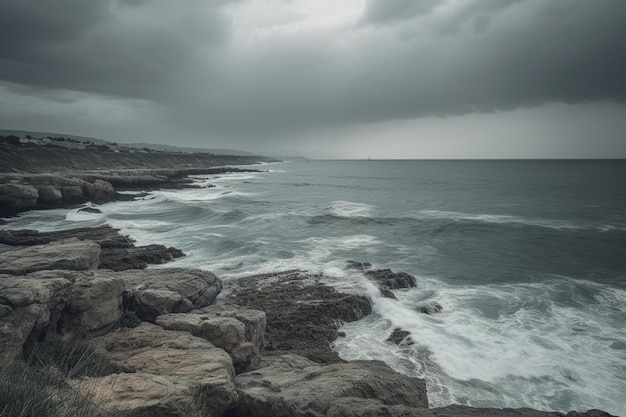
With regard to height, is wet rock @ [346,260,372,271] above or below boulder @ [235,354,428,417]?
below

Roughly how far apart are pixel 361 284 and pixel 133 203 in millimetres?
35334

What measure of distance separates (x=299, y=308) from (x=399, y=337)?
160 inches

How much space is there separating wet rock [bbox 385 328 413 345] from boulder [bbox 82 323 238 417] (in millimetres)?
6628

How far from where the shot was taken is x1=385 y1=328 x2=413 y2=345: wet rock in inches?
463

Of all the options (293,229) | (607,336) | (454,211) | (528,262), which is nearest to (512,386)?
(607,336)

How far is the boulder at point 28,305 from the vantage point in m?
6.60

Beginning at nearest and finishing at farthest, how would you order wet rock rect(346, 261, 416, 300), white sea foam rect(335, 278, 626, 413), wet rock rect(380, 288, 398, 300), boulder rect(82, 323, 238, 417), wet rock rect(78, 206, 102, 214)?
1. boulder rect(82, 323, 238, 417)
2. white sea foam rect(335, 278, 626, 413)
3. wet rock rect(380, 288, 398, 300)
4. wet rock rect(346, 261, 416, 300)
5. wet rock rect(78, 206, 102, 214)

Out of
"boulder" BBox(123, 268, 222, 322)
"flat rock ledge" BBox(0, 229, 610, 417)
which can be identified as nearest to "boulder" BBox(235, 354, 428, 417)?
"flat rock ledge" BBox(0, 229, 610, 417)

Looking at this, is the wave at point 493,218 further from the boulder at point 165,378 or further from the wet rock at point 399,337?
the boulder at point 165,378

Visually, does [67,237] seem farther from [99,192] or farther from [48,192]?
[99,192]

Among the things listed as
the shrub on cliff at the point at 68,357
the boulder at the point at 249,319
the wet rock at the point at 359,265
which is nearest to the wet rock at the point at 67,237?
the boulder at the point at 249,319

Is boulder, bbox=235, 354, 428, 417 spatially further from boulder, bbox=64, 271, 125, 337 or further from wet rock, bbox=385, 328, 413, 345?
boulder, bbox=64, 271, 125, 337

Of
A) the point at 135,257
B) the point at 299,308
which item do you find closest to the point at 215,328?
the point at 299,308

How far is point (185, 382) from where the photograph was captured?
6.30 meters
